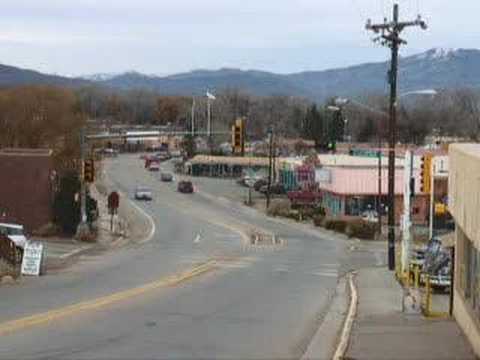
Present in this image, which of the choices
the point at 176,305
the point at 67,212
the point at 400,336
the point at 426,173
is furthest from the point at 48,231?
the point at 400,336

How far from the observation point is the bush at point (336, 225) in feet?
249

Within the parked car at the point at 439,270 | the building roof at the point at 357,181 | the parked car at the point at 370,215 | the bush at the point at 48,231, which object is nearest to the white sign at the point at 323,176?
the building roof at the point at 357,181

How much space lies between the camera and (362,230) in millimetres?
71312

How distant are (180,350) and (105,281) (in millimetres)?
15385

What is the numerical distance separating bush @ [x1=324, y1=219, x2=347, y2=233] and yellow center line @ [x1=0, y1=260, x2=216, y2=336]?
42.7m

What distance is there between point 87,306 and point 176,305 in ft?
7.66

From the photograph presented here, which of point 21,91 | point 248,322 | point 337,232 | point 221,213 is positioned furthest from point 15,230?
point 21,91

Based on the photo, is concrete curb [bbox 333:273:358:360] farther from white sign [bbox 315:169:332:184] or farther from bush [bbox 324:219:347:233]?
white sign [bbox 315:169:332:184]

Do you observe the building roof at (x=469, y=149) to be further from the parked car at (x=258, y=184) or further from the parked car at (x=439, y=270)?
the parked car at (x=258, y=184)

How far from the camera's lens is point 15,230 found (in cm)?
4331

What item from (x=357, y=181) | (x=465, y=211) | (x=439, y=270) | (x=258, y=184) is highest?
(x=465, y=211)

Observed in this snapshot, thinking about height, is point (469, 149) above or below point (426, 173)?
above

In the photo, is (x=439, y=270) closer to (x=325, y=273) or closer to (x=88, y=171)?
(x=325, y=273)

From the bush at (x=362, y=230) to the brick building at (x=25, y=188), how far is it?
21.8 metres
